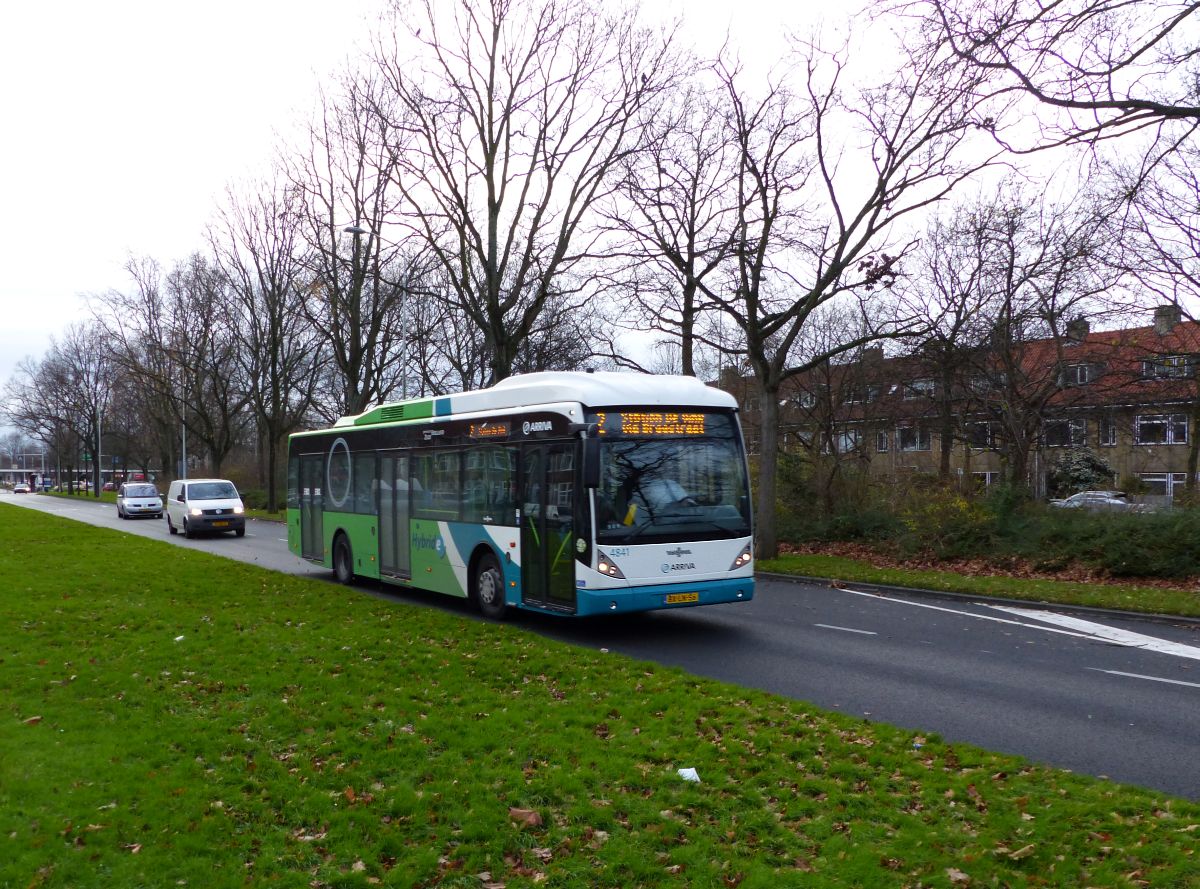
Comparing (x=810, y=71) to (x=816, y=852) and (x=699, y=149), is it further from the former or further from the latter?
(x=816, y=852)

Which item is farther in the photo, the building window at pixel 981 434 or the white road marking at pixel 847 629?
the building window at pixel 981 434

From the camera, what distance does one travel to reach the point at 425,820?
5.13 m

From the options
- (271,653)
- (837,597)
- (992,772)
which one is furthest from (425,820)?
(837,597)

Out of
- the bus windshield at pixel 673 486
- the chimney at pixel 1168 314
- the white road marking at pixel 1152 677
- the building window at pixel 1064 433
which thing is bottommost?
the white road marking at pixel 1152 677

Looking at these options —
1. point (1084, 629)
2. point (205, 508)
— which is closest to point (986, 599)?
point (1084, 629)

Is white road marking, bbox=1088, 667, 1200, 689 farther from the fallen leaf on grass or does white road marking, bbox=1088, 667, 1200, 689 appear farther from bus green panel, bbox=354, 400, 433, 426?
bus green panel, bbox=354, 400, 433, 426

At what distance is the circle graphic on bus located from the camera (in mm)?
17219

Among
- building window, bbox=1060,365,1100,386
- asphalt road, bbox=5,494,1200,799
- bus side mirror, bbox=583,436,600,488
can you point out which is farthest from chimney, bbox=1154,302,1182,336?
bus side mirror, bbox=583,436,600,488

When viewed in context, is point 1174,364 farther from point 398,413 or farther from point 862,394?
point 398,413

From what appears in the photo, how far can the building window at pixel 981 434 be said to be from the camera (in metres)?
33.6

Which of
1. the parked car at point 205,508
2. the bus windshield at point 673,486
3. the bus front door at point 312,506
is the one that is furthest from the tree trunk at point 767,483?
the parked car at point 205,508

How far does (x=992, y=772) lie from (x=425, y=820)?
11.1 ft

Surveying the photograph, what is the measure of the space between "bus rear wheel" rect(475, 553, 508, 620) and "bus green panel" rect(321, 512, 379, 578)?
3480mm

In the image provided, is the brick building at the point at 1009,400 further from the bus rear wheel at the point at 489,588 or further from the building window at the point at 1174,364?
the bus rear wheel at the point at 489,588
